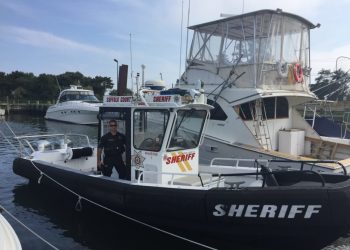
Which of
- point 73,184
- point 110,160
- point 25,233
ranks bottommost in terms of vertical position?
point 25,233

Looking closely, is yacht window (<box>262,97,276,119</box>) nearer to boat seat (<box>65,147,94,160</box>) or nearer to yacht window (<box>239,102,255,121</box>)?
yacht window (<box>239,102,255,121</box>)

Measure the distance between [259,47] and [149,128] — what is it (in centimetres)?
638

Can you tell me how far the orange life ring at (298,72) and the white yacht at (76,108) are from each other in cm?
2302

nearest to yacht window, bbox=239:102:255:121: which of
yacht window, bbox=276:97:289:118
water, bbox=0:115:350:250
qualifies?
yacht window, bbox=276:97:289:118

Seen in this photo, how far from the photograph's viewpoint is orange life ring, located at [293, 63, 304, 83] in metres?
12.4

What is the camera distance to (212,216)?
5949mm

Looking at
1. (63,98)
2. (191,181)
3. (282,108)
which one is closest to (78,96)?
(63,98)

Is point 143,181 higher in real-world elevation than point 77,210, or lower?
higher

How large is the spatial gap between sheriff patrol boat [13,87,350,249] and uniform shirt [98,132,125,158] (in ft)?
0.54

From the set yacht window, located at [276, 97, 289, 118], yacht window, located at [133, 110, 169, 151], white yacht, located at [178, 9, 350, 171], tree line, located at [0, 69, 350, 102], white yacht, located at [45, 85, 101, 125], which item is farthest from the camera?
tree line, located at [0, 69, 350, 102]

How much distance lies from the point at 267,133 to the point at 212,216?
7.09 metres

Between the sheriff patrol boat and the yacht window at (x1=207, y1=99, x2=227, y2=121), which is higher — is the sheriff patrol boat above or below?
below

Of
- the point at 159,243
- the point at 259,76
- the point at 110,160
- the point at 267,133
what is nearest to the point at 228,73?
the point at 259,76

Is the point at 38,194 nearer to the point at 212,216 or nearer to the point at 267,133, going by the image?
the point at 212,216
